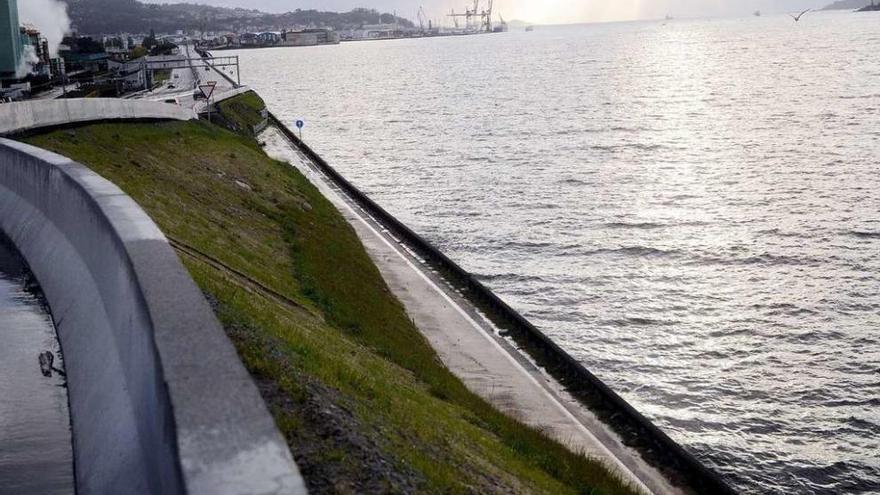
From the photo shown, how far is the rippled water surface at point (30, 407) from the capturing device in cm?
852

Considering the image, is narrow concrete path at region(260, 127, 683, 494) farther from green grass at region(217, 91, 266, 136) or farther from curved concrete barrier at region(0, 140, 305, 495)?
green grass at region(217, 91, 266, 136)

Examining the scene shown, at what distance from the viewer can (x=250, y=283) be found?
20.8m

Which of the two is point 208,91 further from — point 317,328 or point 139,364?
point 139,364

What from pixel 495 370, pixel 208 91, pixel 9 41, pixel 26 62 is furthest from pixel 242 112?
pixel 495 370

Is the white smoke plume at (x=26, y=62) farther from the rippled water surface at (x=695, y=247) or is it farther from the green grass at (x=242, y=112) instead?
the rippled water surface at (x=695, y=247)

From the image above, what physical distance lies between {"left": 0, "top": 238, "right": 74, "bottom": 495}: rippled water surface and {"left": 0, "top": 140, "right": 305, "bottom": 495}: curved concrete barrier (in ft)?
0.64

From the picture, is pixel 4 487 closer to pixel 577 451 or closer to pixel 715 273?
pixel 577 451

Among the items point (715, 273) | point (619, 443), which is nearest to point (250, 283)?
point (619, 443)

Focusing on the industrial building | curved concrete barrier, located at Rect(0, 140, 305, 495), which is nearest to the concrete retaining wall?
curved concrete barrier, located at Rect(0, 140, 305, 495)

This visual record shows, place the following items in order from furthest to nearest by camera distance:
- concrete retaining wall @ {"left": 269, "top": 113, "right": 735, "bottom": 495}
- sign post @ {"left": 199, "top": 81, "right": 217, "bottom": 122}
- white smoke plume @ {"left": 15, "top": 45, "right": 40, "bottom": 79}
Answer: white smoke plume @ {"left": 15, "top": 45, "right": 40, "bottom": 79} → sign post @ {"left": 199, "top": 81, "right": 217, "bottom": 122} → concrete retaining wall @ {"left": 269, "top": 113, "right": 735, "bottom": 495}

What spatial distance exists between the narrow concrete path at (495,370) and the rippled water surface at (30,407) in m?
12.8

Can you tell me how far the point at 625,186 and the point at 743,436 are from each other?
3776 centimetres

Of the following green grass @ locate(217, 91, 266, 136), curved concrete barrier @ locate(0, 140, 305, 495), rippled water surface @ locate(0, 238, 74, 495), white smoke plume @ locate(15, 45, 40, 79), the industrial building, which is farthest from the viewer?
white smoke plume @ locate(15, 45, 40, 79)

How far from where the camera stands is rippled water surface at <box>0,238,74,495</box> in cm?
852
